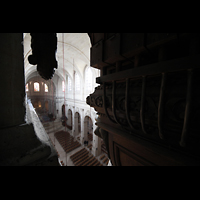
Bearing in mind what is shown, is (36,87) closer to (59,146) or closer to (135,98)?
(59,146)

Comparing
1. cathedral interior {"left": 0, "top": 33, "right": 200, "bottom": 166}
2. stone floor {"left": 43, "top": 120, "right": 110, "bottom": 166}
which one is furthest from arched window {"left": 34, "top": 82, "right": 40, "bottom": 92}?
cathedral interior {"left": 0, "top": 33, "right": 200, "bottom": 166}

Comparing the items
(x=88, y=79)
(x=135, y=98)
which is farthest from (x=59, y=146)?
(x=135, y=98)

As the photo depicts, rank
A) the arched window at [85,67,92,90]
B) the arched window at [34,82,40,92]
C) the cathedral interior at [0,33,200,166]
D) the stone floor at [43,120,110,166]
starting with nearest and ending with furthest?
the cathedral interior at [0,33,200,166]
the stone floor at [43,120,110,166]
the arched window at [85,67,92,90]
the arched window at [34,82,40,92]

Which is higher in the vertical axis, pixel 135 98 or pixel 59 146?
pixel 135 98

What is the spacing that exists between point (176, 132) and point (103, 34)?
122cm

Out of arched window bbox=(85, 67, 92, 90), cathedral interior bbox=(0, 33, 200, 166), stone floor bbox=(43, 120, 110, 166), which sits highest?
arched window bbox=(85, 67, 92, 90)

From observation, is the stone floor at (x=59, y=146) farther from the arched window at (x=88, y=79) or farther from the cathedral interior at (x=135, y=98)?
the arched window at (x=88, y=79)

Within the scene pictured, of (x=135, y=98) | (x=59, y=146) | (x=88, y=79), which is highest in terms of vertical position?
(x=88, y=79)

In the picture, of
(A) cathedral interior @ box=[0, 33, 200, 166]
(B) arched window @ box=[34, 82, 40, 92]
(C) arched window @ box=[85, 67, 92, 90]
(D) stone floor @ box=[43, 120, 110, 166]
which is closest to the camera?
(A) cathedral interior @ box=[0, 33, 200, 166]

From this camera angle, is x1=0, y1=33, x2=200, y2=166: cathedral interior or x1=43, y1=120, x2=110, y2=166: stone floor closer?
x1=0, y1=33, x2=200, y2=166: cathedral interior

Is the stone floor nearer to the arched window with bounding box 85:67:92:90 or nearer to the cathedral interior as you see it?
the cathedral interior

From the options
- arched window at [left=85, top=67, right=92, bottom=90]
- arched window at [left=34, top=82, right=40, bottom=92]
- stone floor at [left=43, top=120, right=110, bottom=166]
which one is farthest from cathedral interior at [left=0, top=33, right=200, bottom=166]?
arched window at [left=34, top=82, right=40, bottom=92]

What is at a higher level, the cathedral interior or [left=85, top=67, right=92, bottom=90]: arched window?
[left=85, top=67, right=92, bottom=90]: arched window
